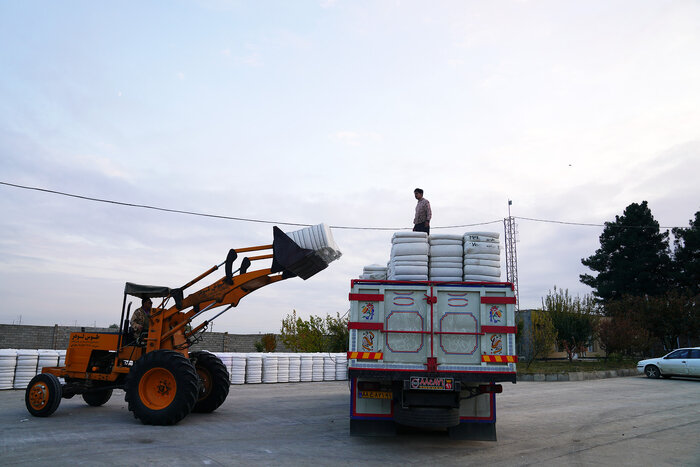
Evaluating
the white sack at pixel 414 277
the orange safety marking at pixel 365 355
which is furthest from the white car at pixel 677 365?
the orange safety marking at pixel 365 355

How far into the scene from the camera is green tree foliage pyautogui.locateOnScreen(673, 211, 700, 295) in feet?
140

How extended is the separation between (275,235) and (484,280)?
397 cm

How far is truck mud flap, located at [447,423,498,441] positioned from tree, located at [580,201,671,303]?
1640 inches

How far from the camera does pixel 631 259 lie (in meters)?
46.1

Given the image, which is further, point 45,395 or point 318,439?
point 45,395

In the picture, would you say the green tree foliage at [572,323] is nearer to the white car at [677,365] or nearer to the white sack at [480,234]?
the white car at [677,365]

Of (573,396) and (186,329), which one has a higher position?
(186,329)

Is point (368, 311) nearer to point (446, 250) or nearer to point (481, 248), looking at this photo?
point (446, 250)

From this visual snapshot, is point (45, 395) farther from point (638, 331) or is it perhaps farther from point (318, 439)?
point (638, 331)

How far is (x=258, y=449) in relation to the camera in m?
7.07

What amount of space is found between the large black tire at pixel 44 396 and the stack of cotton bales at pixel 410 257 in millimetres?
6767

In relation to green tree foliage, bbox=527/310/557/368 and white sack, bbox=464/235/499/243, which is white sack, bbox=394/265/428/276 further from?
green tree foliage, bbox=527/310/557/368

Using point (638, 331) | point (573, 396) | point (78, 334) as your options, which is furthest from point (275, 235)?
point (638, 331)

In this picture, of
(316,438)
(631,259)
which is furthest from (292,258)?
(631,259)
